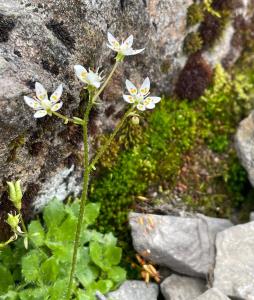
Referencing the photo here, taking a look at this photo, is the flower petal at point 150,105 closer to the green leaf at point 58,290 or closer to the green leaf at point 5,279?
the green leaf at point 58,290

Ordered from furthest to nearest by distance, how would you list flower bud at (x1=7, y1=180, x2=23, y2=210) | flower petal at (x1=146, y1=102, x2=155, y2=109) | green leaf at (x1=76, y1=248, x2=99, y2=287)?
green leaf at (x1=76, y1=248, x2=99, y2=287), flower bud at (x1=7, y1=180, x2=23, y2=210), flower petal at (x1=146, y1=102, x2=155, y2=109)

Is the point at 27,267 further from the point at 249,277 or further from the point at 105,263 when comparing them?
the point at 249,277

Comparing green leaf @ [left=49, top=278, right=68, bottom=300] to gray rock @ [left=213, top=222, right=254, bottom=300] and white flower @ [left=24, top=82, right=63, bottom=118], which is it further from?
white flower @ [left=24, top=82, right=63, bottom=118]

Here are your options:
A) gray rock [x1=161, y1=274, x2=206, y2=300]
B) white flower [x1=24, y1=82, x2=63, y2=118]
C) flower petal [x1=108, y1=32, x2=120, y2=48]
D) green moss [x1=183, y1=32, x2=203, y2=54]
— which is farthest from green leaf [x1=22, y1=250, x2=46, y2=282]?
green moss [x1=183, y1=32, x2=203, y2=54]

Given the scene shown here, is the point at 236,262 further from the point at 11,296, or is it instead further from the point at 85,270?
the point at 11,296

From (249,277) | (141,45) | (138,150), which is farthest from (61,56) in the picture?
(249,277)
